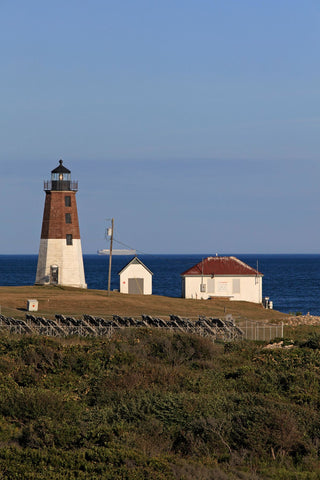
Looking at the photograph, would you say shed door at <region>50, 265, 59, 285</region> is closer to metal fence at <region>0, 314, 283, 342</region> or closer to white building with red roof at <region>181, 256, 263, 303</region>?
white building with red roof at <region>181, 256, 263, 303</region>

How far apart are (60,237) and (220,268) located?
13368 mm

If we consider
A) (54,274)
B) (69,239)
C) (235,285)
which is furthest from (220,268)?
(54,274)

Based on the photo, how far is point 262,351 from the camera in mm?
24984

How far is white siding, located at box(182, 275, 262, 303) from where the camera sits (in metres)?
56.7

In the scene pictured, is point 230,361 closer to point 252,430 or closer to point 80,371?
point 80,371

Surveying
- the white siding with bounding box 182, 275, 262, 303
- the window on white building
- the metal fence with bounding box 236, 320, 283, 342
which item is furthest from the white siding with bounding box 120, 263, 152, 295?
the metal fence with bounding box 236, 320, 283, 342

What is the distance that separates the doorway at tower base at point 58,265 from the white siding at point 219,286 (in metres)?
9.07

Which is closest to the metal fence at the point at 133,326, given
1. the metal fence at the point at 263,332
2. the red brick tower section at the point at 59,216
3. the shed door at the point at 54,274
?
the metal fence at the point at 263,332

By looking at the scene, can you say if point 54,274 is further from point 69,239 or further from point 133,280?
point 133,280

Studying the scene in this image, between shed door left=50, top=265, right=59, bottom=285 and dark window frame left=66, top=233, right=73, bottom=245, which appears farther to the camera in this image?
dark window frame left=66, top=233, right=73, bottom=245

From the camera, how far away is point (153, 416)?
49.2ft

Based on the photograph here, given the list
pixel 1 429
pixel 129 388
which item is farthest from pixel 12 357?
pixel 1 429

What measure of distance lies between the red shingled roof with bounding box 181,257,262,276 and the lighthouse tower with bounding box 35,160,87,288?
9.12m

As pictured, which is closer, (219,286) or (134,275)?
(219,286)
